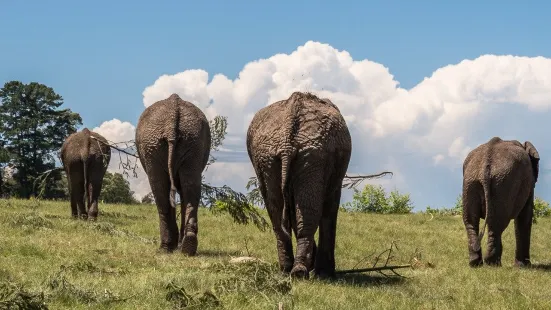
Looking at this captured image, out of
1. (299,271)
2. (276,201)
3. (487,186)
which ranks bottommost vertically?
(299,271)

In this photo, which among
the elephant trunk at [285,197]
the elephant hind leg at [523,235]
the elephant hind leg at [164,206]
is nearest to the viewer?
the elephant trunk at [285,197]

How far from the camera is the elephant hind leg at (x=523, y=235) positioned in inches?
644

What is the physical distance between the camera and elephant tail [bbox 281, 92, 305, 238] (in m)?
10.6

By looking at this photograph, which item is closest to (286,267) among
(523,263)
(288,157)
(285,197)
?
(285,197)

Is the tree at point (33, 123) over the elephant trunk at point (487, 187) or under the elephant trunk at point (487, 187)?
over

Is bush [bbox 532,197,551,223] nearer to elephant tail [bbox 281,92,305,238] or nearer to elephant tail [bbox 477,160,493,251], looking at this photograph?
elephant tail [bbox 477,160,493,251]

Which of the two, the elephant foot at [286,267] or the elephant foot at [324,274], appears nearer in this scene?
the elephant foot at [286,267]

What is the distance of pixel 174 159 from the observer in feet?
46.0

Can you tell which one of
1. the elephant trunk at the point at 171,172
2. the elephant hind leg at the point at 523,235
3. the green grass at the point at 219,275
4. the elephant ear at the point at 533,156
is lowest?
the green grass at the point at 219,275

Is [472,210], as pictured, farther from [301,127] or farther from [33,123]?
[33,123]

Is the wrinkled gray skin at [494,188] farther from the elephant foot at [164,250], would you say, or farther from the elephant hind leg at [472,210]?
the elephant foot at [164,250]

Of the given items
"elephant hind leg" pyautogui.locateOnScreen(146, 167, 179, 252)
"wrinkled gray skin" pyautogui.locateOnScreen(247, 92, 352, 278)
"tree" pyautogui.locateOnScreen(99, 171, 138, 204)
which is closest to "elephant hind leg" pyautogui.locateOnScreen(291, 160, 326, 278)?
"wrinkled gray skin" pyautogui.locateOnScreen(247, 92, 352, 278)

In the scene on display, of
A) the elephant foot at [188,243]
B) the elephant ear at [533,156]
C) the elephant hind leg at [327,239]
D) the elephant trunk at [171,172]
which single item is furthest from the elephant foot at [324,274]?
the elephant ear at [533,156]

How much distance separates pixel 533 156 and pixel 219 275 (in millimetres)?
9155
